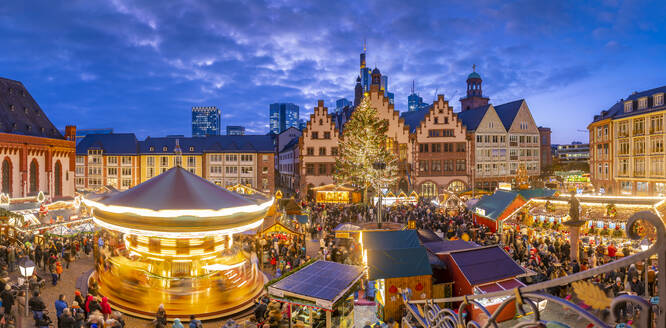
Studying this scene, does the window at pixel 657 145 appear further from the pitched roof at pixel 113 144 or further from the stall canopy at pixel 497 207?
the pitched roof at pixel 113 144

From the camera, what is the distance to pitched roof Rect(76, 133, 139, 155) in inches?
2240

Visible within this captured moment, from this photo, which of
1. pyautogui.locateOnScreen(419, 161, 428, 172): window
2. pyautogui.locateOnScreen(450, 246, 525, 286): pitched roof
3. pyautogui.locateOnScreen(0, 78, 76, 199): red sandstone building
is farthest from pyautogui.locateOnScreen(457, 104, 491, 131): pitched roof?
pyautogui.locateOnScreen(0, 78, 76, 199): red sandstone building

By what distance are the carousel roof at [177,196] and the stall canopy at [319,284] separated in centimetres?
302

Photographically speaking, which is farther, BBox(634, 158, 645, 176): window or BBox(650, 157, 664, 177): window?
BBox(634, 158, 645, 176): window

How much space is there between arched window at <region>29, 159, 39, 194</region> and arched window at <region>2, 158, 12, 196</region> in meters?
2.38

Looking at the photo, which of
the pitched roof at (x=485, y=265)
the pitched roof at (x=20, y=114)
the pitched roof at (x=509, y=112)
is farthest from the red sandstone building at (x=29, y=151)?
the pitched roof at (x=509, y=112)

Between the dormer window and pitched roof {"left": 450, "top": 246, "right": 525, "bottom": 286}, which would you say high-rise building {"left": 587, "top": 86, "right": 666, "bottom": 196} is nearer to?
the dormer window

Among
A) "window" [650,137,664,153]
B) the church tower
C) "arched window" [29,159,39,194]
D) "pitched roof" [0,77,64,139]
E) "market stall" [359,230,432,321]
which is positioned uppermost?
the church tower

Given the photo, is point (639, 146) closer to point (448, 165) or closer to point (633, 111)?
point (633, 111)

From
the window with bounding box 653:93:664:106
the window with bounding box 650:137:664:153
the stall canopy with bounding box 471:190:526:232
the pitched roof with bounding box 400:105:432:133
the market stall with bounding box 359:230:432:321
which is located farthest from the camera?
the pitched roof with bounding box 400:105:432:133

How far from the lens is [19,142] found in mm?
39438

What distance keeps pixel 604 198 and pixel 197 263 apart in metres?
21.8

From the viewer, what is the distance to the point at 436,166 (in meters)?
48.0

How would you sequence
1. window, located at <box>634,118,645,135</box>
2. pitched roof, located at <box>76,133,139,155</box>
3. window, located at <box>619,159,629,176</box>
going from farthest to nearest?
pitched roof, located at <box>76,133,139,155</box>
window, located at <box>619,159,629,176</box>
window, located at <box>634,118,645,135</box>
